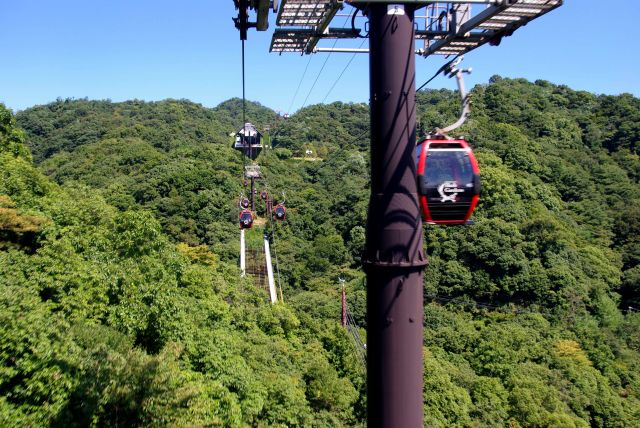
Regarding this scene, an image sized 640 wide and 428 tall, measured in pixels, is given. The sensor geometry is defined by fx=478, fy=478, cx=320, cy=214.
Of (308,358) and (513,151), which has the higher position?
(513,151)

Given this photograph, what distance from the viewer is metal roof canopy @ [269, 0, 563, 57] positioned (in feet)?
9.37

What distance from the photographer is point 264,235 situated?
3659 cm

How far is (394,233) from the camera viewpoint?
2275 millimetres

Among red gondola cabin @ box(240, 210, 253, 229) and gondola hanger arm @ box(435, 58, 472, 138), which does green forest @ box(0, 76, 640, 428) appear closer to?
red gondola cabin @ box(240, 210, 253, 229)

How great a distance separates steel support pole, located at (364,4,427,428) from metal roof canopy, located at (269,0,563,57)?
0.54 metres

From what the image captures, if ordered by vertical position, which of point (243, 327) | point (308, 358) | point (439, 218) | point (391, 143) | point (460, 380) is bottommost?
point (460, 380)

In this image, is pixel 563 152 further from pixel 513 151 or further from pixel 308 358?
pixel 308 358

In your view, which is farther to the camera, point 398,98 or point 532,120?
point 532,120

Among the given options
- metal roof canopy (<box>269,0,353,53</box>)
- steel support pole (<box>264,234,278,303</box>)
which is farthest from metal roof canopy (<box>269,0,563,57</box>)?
steel support pole (<box>264,234,278,303</box>)

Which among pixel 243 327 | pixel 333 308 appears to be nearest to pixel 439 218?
pixel 243 327

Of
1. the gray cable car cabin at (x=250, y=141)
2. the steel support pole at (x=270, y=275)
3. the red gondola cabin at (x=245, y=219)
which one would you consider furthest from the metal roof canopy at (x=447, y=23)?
the gray cable car cabin at (x=250, y=141)

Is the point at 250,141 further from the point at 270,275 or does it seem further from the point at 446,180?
the point at 446,180

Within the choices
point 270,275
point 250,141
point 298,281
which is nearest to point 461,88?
point 270,275

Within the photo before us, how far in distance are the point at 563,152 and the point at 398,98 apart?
51911 mm
